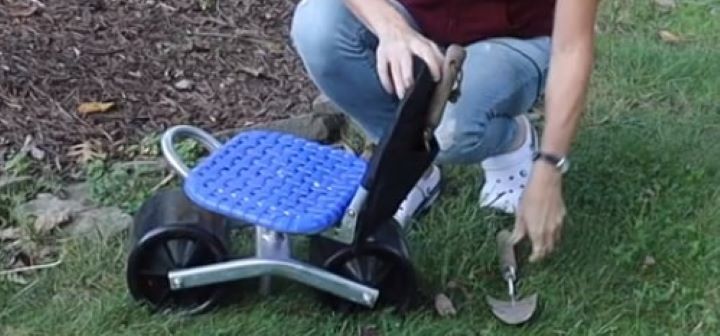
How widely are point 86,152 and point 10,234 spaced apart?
399mm

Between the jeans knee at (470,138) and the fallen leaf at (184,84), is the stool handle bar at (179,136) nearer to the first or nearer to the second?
the jeans knee at (470,138)

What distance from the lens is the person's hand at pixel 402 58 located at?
269 cm

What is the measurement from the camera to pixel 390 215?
9.35 feet

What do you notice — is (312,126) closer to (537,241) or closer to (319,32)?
(319,32)

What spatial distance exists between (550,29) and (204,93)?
3.49ft

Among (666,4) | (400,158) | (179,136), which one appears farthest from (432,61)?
(666,4)

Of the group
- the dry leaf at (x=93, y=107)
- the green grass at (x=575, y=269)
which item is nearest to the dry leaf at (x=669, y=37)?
the green grass at (x=575, y=269)

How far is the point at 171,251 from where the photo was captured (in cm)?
293

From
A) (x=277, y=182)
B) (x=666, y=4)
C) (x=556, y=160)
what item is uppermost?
(x=556, y=160)

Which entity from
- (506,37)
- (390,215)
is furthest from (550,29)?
(390,215)

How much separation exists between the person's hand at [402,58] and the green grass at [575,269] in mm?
495

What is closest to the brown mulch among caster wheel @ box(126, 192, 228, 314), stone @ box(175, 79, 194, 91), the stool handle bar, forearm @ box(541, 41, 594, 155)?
stone @ box(175, 79, 194, 91)

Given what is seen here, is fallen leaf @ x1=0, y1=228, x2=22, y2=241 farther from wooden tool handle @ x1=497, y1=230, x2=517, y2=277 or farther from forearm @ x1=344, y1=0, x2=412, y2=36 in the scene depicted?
wooden tool handle @ x1=497, y1=230, x2=517, y2=277

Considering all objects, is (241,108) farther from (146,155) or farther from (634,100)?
(634,100)
